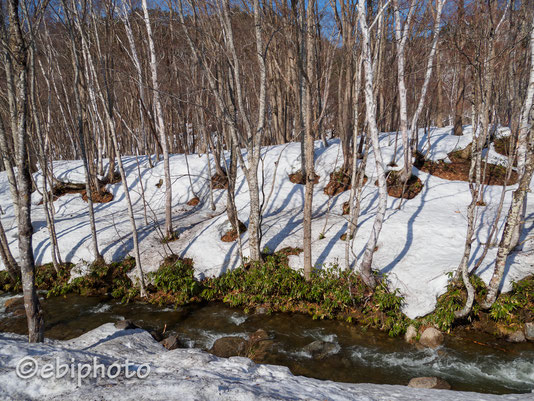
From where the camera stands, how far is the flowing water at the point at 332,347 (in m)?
5.48

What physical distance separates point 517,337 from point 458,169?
28.6 feet

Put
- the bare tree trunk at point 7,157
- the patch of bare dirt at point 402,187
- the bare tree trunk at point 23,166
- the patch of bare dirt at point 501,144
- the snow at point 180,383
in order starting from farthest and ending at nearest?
1. the patch of bare dirt at point 501,144
2. the patch of bare dirt at point 402,187
3. the bare tree trunk at point 7,157
4. the bare tree trunk at point 23,166
5. the snow at point 180,383

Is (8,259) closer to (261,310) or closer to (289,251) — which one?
(261,310)

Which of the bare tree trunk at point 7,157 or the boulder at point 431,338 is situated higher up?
the bare tree trunk at point 7,157

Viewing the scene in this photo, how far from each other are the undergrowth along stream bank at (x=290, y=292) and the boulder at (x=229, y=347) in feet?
5.38

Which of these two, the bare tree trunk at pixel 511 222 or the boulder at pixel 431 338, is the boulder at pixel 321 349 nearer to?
the boulder at pixel 431 338

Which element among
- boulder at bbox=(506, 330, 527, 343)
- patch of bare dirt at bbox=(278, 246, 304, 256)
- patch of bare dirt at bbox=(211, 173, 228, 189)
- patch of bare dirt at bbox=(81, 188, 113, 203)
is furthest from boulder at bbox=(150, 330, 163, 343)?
patch of bare dirt at bbox=(81, 188, 113, 203)

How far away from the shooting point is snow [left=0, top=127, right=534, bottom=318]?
7897 millimetres

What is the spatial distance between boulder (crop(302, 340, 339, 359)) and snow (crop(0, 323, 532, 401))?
72.1 inches

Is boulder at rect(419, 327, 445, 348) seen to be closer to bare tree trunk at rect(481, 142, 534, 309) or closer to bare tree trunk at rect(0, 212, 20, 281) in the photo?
bare tree trunk at rect(481, 142, 534, 309)

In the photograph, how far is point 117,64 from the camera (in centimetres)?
1494

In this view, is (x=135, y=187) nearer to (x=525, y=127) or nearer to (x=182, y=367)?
(x=182, y=367)

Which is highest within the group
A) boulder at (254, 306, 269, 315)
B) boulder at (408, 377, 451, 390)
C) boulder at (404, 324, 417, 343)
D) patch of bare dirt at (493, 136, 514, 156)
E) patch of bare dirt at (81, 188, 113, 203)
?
patch of bare dirt at (493, 136, 514, 156)

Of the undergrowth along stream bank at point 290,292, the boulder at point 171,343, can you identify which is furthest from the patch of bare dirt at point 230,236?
the boulder at point 171,343
